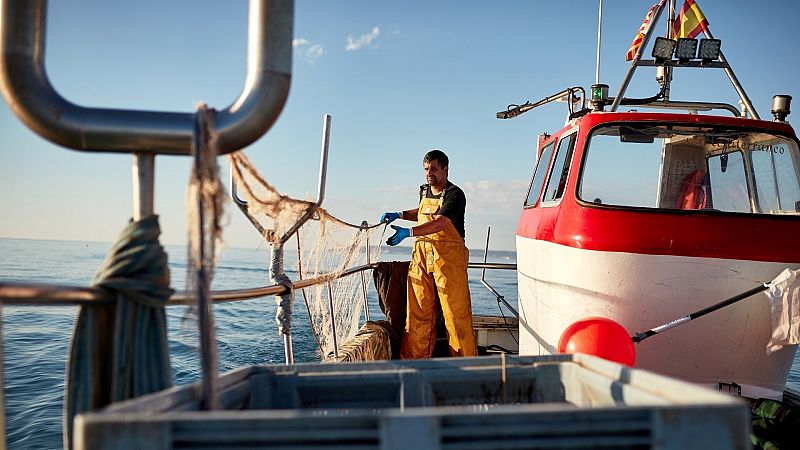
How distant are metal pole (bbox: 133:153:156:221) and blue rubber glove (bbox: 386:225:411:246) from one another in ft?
12.1

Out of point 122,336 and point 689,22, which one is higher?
point 689,22

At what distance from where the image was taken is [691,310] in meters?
3.55

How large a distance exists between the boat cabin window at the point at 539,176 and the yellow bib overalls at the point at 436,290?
814mm

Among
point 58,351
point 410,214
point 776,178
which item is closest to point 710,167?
point 776,178

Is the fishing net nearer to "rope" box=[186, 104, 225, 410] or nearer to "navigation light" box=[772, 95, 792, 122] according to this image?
"rope" box=[186, 104, 225, 410]

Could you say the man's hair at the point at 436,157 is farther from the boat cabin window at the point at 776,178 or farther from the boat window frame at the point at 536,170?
the boat cabin window at the point at 776,178

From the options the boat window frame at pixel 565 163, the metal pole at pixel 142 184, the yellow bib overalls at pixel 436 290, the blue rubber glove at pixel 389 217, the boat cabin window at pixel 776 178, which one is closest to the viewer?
the metal pole at pixel 142 184

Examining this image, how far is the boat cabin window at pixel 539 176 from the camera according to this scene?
5205 mm

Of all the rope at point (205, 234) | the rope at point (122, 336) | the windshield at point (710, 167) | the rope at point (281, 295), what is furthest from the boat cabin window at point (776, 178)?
the rope at point (122, 336)

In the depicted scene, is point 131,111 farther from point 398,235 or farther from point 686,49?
point 686,49

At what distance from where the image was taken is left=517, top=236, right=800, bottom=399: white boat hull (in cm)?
351

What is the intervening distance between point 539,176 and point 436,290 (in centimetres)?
149

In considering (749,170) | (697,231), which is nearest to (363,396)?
(697,231)

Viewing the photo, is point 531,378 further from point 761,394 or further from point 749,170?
point 749,170
